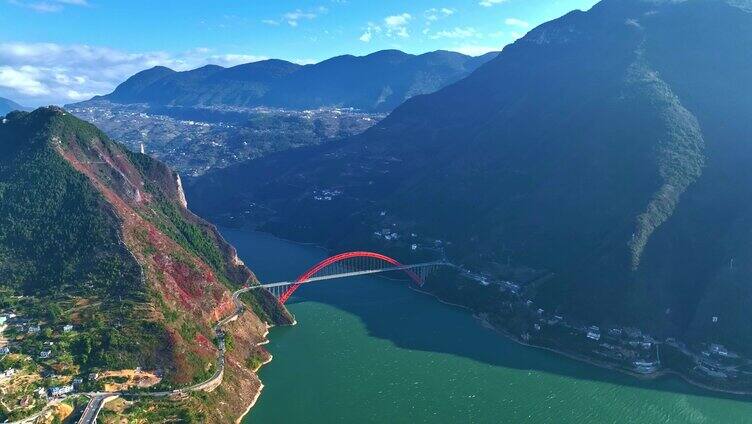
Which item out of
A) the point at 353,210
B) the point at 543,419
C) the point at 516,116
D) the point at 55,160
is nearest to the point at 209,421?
the point at 543,419

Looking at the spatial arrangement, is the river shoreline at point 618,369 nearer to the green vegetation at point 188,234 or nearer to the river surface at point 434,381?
the river surface at point 434,381

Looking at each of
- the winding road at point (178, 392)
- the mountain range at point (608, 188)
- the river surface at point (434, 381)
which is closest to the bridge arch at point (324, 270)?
the river surface at point (434, 381)

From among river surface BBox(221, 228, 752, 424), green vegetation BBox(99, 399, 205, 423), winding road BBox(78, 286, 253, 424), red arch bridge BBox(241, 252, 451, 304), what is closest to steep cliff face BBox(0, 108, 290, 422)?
winding road BBox(78, 286, 253, 424)

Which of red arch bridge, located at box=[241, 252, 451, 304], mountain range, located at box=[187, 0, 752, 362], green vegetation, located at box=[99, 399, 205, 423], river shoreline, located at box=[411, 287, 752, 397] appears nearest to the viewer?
green vegetation, located at box=[99, 399, 205, 423]

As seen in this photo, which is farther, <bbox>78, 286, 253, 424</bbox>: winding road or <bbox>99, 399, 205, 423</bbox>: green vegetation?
<bbox>99, 399, 205, 423</bbox>: green vegetation

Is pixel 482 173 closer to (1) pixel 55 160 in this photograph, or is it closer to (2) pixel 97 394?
(1) pixel 55 160

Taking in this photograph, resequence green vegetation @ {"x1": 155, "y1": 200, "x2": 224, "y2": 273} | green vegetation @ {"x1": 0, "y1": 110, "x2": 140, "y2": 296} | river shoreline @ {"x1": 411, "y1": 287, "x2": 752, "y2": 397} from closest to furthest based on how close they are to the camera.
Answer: green vegetation @ {"x1": 0, "y1": 110, "x2": 140, "y2": 296} → river shoreline @ {"x1": 411, "y1": 287, "x2": 752, "y2": 397} → green vegetation @ {"x1": 155, "y1": 200, "x2": 224, "y2": 273}

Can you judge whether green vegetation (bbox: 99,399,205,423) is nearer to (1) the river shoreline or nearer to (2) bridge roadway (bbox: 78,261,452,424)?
(2) bridge roadway (bbox: 78,261,452,424)
